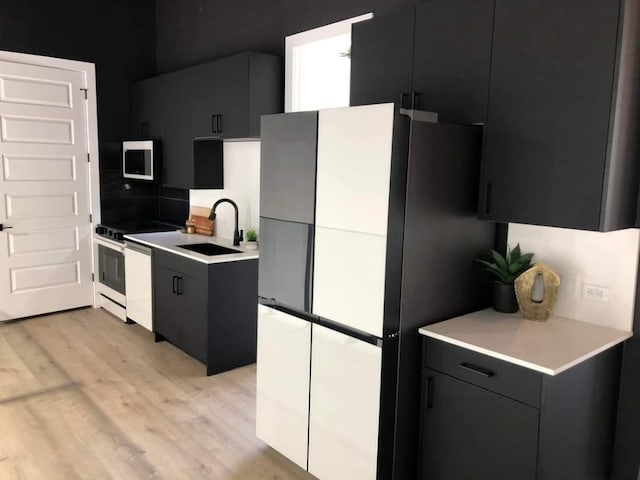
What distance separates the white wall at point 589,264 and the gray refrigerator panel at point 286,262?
1.03 m

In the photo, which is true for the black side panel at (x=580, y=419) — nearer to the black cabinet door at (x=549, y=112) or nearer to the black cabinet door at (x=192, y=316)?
the black cabinet door at (x=549, y=112)

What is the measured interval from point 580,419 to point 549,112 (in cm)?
125

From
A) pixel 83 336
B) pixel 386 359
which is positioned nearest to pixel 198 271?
pixel 83 336

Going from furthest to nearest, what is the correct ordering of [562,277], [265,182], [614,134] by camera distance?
[265,182], [562,277], [614,134]

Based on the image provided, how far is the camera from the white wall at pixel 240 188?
4.32 metres

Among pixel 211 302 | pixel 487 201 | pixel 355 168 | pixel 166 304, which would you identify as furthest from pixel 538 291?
pixel 166 304

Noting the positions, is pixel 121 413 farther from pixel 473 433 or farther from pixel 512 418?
pixel 512 418

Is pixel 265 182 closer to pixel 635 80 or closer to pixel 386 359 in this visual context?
pixel 386 359

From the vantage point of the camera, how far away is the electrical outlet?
2.32 meters

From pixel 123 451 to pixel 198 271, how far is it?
131 centimetres

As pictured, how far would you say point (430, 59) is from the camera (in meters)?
2.55

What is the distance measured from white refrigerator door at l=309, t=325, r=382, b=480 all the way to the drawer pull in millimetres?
345

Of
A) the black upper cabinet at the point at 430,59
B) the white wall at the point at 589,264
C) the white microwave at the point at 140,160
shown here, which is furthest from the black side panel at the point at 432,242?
the white microwave at the point at 140,160

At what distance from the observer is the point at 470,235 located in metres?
2.47
